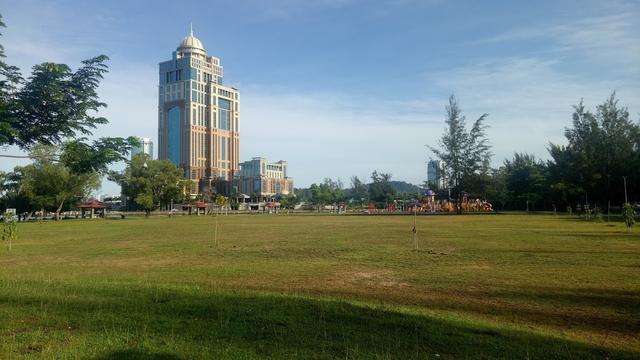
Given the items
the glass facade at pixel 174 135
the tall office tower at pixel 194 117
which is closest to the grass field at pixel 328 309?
the tall office tower at pixel 194 117

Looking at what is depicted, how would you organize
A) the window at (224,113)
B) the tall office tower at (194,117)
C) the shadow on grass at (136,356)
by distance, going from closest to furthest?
the shadow on grass at (136,356) → the tall office tower at (194,117) → the window at (224,113)

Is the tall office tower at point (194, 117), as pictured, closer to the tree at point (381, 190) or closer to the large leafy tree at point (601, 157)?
the tree at point (381, 190)

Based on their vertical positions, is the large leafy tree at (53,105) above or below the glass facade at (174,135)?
below

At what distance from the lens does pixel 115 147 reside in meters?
7.63

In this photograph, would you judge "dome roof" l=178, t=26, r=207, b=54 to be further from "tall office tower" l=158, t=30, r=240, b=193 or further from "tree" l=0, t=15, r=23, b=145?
"tree" l=0, t=15, r=23, b=145

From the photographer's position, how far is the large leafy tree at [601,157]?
5928cm

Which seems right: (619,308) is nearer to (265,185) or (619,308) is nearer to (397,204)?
(397,204)

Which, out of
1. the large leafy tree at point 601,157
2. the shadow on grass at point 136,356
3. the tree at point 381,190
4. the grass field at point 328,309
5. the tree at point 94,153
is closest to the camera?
the shadow on grass at point 136,356

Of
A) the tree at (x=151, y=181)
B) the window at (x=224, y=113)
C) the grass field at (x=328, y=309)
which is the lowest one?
the grass field at (x=328, y=309)

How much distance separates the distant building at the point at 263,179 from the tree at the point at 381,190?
178 ft

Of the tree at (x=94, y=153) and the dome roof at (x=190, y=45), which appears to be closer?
the tree at (x=94, y=153)

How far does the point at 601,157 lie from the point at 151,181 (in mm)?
66100

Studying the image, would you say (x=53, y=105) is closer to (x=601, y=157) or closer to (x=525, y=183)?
(x=601, y=157)

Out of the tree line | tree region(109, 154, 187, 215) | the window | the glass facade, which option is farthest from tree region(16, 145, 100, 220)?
the window
